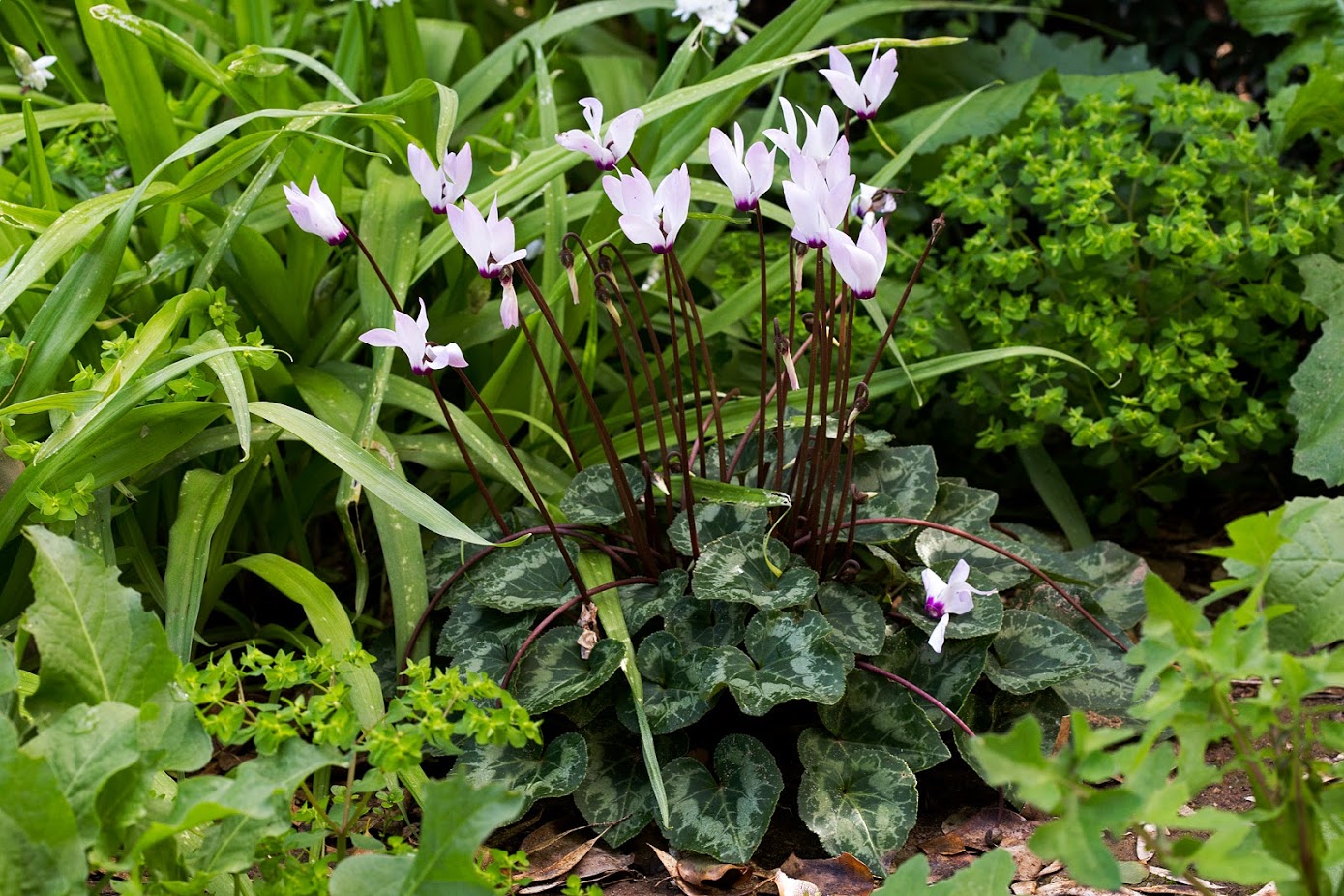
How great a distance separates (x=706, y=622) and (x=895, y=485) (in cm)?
46

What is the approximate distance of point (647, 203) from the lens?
1.52m

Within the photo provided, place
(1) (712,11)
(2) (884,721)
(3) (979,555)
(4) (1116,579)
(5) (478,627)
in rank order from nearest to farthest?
(2) (884,721) → (5) (478,627) → (3) (979,555) → (4) (1116,579) → (1) (712,11)

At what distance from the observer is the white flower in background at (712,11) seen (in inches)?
94.8

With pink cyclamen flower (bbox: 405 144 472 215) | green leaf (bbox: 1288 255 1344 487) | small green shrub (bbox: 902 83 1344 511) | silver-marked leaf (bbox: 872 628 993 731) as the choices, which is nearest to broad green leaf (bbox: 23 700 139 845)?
pink cyclamen flower (bbox: 405 144 472 215)

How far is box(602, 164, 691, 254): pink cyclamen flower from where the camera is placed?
1498mm

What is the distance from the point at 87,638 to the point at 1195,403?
2236mm

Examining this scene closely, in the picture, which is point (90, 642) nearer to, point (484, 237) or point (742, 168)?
point (484, 237)

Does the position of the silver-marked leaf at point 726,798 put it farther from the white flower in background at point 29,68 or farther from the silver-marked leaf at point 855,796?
the white flower in background at point 29,68

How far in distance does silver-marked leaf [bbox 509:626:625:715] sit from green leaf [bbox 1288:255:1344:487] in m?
1.35

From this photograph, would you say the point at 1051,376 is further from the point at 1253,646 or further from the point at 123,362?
the point at 123,362

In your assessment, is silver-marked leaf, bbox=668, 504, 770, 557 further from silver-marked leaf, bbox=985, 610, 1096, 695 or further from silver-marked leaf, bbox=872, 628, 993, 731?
silver-marked leaf, bbox=985, 610, 1096, 695

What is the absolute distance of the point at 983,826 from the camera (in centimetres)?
184

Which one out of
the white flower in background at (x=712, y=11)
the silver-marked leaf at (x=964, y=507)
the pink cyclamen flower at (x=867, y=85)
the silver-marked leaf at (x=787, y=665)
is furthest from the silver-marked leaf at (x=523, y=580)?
the white flower in background at (x=712, y=11)

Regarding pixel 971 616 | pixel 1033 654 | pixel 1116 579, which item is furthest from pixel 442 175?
pixel 1116 579
